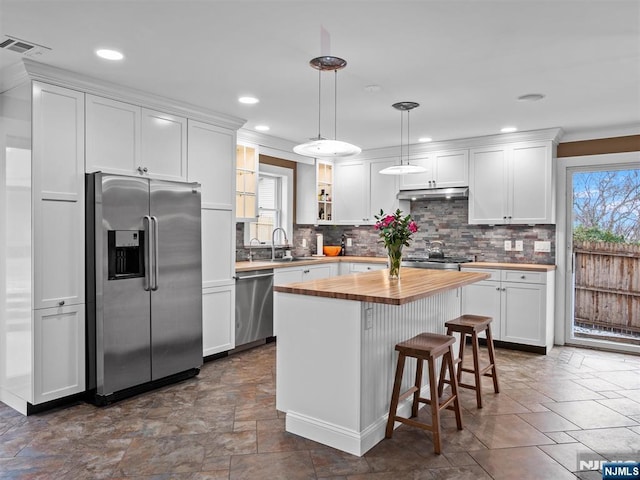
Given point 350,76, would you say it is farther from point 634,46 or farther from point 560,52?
point 634,46

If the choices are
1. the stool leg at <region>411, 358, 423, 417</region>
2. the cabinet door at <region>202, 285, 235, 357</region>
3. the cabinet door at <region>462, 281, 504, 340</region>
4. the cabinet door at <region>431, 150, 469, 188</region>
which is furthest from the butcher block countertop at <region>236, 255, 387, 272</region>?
the stool leg at <region>411, 358, 423, 417</region>

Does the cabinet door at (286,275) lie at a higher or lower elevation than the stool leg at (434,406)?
higher

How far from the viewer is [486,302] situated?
5.41 m

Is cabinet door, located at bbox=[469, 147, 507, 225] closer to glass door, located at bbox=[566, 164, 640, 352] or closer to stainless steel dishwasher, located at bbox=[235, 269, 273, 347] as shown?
glass door, located at bbox=[566, 164, 640, 352]

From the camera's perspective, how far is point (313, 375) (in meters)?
2.95

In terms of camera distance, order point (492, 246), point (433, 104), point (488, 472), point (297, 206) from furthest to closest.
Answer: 1. point (297, 206)
2. point (492, 246)
3. point (433, 104)
4. point (488, 472)

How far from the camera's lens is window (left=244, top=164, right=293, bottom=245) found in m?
6.22

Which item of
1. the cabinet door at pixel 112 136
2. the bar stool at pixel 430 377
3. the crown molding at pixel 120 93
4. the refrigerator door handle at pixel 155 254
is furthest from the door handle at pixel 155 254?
the bar stool at pixel 430 377

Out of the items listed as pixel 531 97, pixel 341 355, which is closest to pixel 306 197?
pixel 531 97

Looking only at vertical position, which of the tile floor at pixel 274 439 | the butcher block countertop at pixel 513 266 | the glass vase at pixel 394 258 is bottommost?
the tile floor at pixel 274 439

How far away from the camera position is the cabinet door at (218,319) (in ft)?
14.9

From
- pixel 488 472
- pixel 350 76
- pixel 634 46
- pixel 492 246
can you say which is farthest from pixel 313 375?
pixel 492 246

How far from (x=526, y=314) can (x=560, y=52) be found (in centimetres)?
307

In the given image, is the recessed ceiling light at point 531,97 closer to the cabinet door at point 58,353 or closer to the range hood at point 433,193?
the range hood at point 433,193
